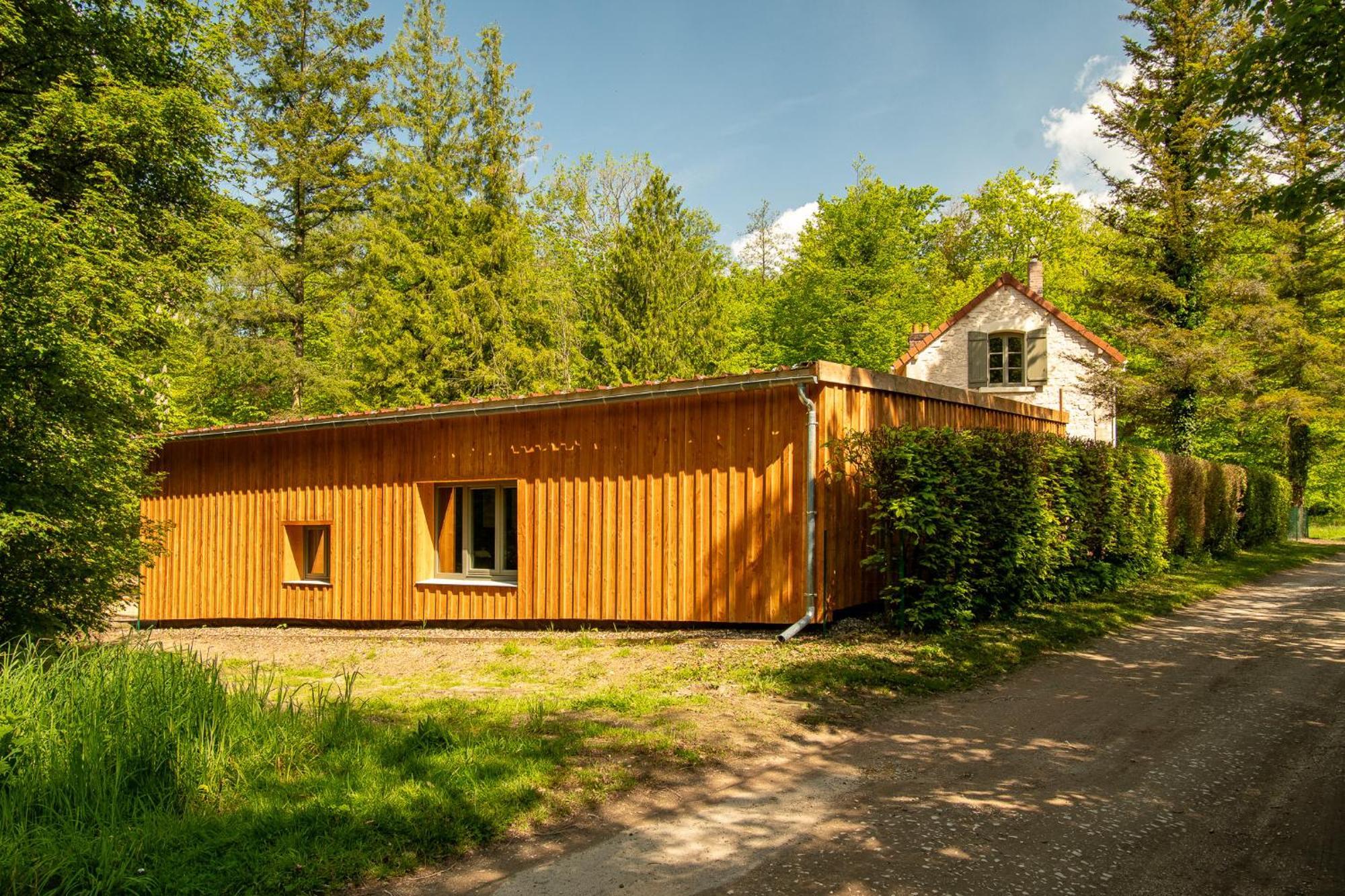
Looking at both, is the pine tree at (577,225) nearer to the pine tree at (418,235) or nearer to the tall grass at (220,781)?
the pine tree at (418,235)

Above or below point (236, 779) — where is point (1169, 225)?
above

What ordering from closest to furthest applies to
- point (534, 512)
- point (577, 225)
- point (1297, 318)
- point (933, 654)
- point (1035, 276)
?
point (933, 654) → point (534, 512) → point (1297, 318) → point (1035, 276) → point (577, 225)

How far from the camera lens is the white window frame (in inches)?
915

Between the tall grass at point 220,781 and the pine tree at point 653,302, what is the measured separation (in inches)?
751

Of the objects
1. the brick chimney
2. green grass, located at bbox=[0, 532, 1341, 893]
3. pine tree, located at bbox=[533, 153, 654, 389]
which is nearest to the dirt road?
green grass, located at bbox=[0, 532, 1341, 893]

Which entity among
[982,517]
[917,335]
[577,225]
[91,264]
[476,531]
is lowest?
[476,531]

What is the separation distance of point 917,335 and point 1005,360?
11.0ft

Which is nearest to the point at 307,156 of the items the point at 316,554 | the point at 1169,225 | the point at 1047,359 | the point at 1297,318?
the point at 316,554

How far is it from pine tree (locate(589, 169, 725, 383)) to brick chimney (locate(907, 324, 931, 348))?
652 centimetres

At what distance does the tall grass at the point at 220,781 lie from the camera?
11.2 ft

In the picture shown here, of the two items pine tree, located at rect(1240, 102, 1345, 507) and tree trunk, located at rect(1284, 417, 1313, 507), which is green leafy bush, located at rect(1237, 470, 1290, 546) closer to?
pine tree, located at rect(1240, 102, 1345, 507)

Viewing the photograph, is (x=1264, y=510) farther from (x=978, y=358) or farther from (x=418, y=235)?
(x=418, y=235)

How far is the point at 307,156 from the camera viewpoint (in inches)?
944

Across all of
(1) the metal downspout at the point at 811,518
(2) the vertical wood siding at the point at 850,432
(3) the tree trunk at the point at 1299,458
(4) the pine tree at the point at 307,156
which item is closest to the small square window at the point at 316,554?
(1) the metal downspout at the point at 811,518
